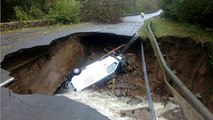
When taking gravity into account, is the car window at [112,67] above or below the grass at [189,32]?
below

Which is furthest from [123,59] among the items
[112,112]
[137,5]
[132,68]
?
[137,5]

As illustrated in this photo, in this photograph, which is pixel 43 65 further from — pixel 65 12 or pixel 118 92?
pixel 65 12

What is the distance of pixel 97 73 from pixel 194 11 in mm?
4597

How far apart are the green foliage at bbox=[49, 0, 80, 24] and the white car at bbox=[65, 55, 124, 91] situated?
650 centimetres

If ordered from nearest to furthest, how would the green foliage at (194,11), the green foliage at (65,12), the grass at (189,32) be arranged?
the grass at (189,32) < the green foliage at (194,11) < the green foliage at (65,12)

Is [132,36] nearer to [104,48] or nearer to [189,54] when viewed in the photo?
[104,48]

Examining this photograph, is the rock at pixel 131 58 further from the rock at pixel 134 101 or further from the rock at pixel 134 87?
the rock at pixel 134 101

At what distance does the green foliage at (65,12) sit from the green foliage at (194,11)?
6.32 m

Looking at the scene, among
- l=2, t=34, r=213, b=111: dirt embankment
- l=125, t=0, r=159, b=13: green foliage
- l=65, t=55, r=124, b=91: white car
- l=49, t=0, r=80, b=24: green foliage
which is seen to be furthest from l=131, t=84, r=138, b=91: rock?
l=125, t=0, r=159, b=13: green foliage

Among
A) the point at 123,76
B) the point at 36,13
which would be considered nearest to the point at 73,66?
the point at 123,76

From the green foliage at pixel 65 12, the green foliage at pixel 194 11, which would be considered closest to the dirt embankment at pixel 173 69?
the green foliage at pixel 194 11

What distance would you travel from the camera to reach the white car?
993 centimetres

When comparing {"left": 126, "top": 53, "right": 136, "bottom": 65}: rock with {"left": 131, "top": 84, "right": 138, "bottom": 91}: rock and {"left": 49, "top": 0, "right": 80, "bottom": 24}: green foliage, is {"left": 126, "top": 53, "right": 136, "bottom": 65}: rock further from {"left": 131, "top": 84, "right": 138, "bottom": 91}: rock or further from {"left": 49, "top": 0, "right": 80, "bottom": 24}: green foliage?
{"left": 49, "top": 0, "right": 80, "bottom": 24}: green foliage

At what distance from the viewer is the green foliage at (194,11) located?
991 centimetres
